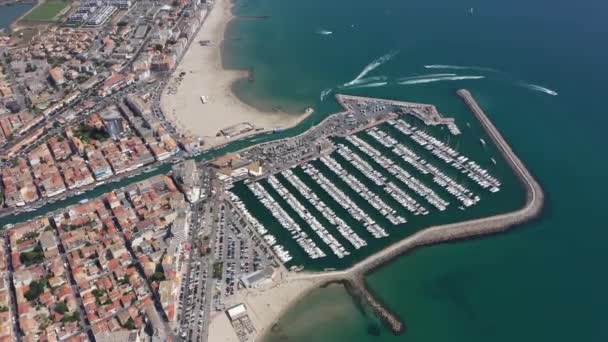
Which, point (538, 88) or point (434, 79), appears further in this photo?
point (434, 79)

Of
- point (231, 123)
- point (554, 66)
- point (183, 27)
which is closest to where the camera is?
point (231, 123)

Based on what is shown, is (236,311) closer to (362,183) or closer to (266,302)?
(266,302)

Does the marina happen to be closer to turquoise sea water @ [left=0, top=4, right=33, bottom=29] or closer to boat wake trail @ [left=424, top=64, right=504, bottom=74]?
boat wake trail @ [left=424, top=64, right=504, bottom=74]

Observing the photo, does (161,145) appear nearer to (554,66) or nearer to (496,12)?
(554,66)

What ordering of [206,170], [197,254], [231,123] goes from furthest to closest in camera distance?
[231,123] → [206,170] → [197,254]

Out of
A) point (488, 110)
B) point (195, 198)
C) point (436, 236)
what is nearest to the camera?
point (436, 236)

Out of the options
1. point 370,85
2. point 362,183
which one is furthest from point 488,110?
point 362,183

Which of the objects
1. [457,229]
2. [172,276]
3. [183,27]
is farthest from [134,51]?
[457,229]
